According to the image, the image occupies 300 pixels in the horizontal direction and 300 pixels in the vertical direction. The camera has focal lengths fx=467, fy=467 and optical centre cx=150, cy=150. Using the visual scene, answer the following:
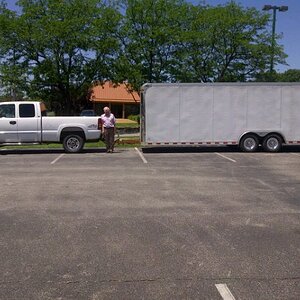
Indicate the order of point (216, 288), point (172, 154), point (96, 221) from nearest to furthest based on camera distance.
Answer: point (216, 288) < point (96, 221) < point (172, 154)

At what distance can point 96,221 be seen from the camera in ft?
22.5

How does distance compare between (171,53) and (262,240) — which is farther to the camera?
(171,53)

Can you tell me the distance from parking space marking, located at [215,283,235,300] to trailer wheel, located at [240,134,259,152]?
13731mm

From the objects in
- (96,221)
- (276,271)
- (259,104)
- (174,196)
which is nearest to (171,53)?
(259,104)

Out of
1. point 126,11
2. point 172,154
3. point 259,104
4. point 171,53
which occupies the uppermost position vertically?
point 126,11

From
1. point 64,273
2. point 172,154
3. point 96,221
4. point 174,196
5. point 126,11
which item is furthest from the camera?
point 126,11

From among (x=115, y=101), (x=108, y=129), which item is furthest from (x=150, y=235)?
(x=115, y=101)

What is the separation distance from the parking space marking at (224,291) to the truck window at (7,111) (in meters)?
14.1

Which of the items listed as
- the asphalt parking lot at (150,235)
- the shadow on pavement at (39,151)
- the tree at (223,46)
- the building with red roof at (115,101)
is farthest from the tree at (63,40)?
the building with red roof at (115,101)

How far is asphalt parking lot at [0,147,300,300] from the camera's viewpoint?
14.7 feet

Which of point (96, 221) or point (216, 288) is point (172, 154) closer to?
point (96, 221)

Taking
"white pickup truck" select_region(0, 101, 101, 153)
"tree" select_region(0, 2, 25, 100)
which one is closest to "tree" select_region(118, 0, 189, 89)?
"tree" select_region(0, 2, 25, 100)

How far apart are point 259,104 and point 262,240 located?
12.6 metres

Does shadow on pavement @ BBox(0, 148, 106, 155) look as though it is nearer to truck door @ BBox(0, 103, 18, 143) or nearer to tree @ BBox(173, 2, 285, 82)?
truck door @ BBox(0, 103, 18, 143)
